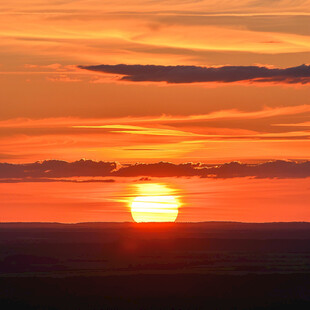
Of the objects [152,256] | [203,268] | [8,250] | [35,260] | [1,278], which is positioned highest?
[8,250]

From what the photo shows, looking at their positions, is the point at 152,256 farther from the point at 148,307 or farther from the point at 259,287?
the point at 148,307

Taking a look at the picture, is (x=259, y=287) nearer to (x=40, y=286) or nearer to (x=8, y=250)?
(x=40, y=286)

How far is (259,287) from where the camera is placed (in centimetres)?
8406

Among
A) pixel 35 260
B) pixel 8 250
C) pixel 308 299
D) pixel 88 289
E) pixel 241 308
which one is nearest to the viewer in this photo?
Result: pixel 241 308

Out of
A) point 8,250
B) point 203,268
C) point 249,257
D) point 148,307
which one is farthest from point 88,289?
point 8,250

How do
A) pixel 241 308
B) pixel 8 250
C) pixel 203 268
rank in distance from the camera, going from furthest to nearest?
pixel 8 250
pixel 203 268
pixel 241 308

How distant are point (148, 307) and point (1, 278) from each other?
Answer: 29.9 metres

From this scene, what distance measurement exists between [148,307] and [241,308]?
6906mm

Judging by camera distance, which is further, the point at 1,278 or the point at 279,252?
the point at 279,252

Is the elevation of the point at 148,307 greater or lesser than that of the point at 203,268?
lesser

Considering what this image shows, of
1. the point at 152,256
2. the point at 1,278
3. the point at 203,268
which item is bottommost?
the point at 1,278

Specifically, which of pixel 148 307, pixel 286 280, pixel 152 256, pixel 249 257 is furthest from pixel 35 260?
pixel 148 307

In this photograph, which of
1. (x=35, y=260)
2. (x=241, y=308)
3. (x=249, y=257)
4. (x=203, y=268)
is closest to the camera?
(x=241, y=308)

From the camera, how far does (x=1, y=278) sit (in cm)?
9500
